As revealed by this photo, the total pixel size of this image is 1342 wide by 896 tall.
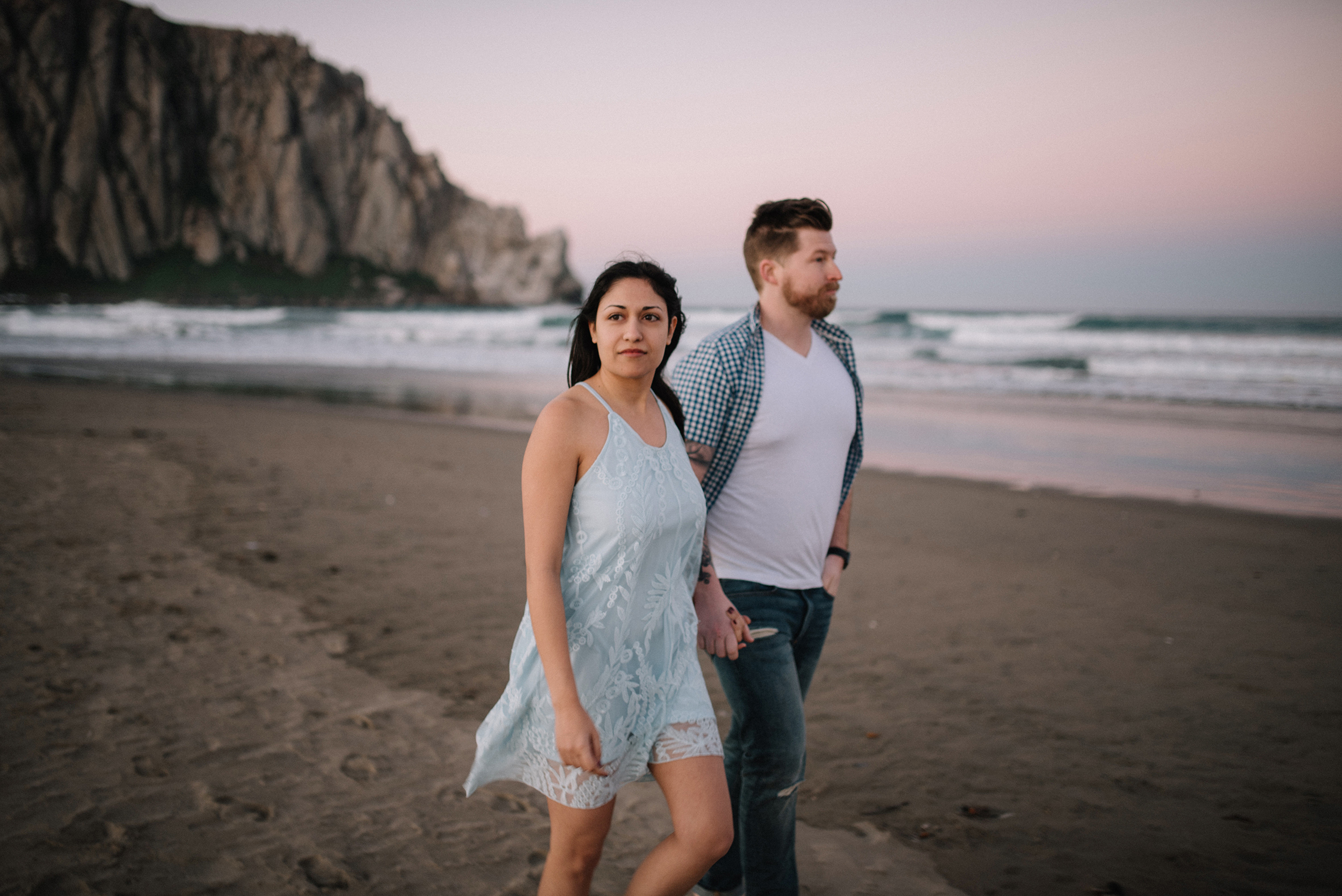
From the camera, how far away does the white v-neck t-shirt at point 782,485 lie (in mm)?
2412

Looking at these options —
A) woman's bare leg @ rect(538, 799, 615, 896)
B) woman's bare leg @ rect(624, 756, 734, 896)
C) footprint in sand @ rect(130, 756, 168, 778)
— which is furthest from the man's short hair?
footprint in sand @ rect(130, 756, 168, 778)

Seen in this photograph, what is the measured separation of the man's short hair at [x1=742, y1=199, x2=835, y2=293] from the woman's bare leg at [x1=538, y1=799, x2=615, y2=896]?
1.73 m

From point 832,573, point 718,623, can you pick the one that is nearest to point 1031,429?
point 832,573

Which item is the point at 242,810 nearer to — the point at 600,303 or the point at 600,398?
the point at 600,398

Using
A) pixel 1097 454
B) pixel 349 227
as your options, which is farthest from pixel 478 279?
pixel 1097 454

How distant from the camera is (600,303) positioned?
73.8 inches

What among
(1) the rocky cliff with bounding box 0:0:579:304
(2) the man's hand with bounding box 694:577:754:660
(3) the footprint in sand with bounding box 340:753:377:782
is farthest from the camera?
(1) the rocky cliff with bounding box 0:0:579:304

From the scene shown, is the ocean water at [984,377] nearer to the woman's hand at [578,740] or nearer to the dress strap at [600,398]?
the dress strap at [600,398]

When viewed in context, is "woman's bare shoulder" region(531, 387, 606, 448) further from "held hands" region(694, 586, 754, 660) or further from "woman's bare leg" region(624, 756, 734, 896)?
"woman's bare leg" region(624, 756, 734, 896)

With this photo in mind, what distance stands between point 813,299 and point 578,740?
1.59m

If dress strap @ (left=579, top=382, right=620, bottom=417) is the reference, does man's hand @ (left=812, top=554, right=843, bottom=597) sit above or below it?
below

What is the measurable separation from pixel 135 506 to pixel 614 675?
7.06 metres

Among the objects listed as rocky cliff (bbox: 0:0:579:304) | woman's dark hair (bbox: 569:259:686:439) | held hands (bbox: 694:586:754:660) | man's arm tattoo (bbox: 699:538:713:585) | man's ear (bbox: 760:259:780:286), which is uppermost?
rocky cliff (bbox: 0:0:579:304)

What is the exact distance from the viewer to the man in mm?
2232
